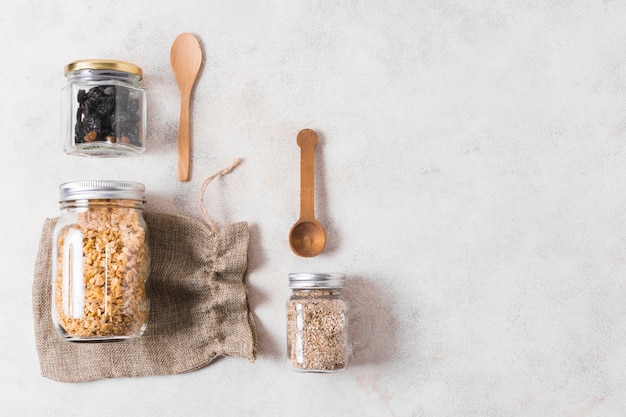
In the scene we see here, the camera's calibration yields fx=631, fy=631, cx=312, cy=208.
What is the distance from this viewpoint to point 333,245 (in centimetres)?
142

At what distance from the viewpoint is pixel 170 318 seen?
1392 millimetres

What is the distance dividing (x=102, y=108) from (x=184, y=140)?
197 millimetres

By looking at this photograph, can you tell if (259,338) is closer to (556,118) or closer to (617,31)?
(556,118)

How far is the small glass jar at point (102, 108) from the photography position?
50.9 inches

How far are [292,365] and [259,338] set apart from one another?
0.13 m

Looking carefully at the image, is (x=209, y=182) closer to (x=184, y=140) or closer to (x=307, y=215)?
(x=184, y=140)

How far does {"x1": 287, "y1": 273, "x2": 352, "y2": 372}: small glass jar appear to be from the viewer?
50.6 inches

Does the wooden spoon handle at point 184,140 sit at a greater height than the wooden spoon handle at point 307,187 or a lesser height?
greater

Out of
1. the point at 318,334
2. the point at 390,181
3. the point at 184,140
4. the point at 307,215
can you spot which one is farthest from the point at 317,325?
the point at 184,140

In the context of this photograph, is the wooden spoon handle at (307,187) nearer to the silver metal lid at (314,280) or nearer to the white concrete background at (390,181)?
the white concrete background at (390,181)

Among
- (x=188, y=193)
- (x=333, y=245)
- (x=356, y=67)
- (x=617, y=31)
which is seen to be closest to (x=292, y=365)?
(x=333, y=245)

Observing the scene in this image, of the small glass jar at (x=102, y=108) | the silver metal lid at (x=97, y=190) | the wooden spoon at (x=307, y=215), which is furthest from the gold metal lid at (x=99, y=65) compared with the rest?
the wooden spoon at (x=307, y=215)

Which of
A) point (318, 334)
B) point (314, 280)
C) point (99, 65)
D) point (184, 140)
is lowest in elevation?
point (318, 334)

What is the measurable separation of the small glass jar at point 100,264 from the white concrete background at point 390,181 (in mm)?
172
